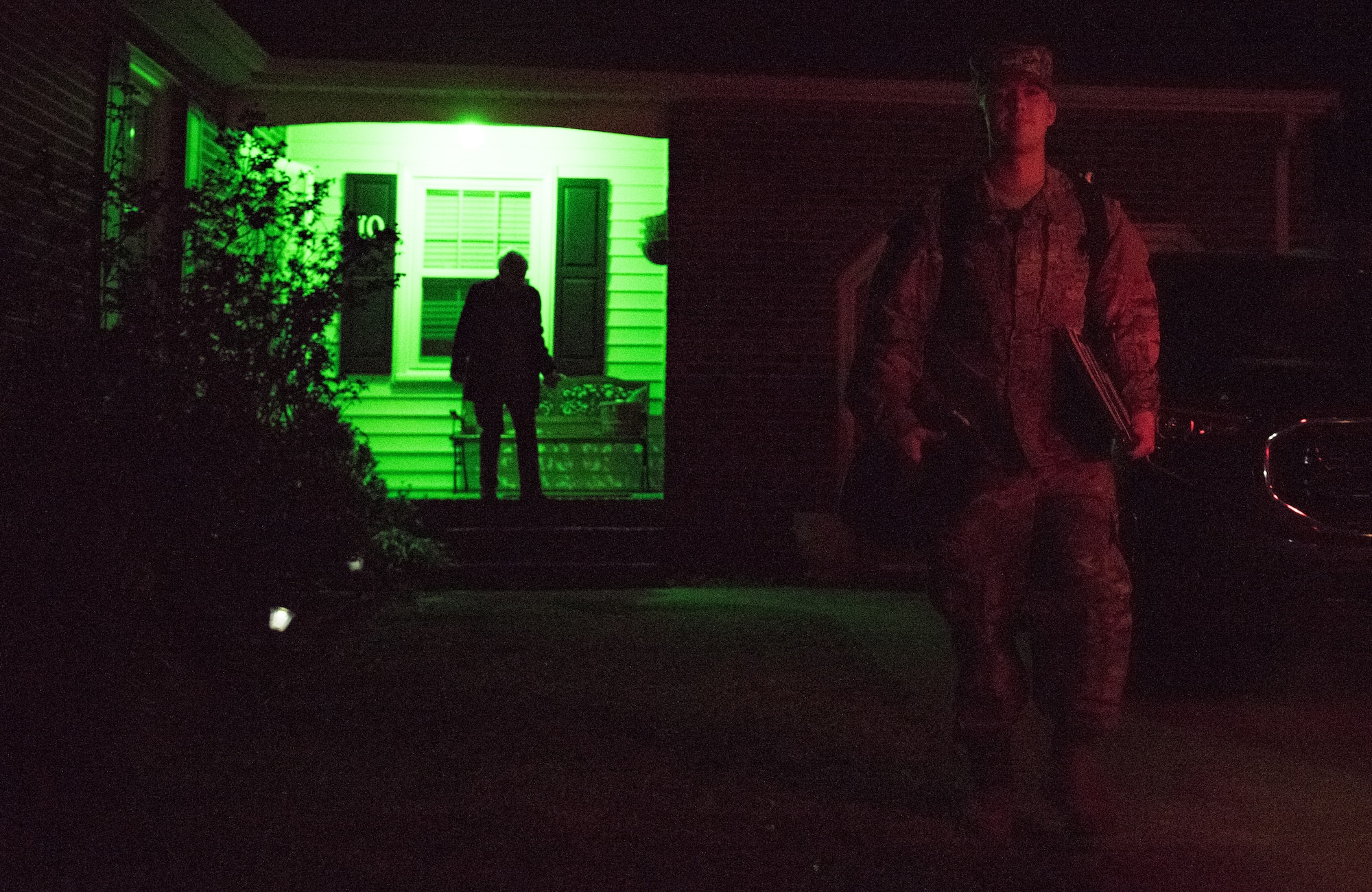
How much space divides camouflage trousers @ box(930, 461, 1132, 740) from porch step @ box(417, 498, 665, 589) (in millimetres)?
6135

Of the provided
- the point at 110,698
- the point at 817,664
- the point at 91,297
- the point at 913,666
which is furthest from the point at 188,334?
the point at 913,666

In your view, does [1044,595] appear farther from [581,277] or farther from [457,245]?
[457,245]

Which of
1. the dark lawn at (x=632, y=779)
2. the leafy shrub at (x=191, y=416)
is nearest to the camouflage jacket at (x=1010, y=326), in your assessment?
the dark lawn at (x=632, y=779)

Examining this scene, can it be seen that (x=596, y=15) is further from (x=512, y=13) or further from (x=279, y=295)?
(x=279, y=295)

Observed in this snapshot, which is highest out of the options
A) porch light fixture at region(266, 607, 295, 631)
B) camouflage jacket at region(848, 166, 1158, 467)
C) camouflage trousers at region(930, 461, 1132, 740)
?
camouflage jacket at region(848, 166, 1158, 467)

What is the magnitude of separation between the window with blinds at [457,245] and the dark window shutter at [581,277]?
0.43m

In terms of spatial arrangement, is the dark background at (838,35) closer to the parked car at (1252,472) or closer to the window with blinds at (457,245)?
the window with blinds at (457,245)

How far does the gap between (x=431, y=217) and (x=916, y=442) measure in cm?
919

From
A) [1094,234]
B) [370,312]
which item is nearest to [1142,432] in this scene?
[1094,234]

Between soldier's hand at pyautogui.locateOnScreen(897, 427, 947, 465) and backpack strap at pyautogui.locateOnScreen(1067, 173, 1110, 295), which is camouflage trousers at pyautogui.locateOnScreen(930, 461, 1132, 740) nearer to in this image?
soldier's hand at pyautogui.locateOnScreen(897, 427, 947, 465)

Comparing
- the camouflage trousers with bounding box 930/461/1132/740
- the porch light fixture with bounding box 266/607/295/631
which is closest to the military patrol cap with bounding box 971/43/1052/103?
the camouflage trousers with bounding box 930/461/1132/740

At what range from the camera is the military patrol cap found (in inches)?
160

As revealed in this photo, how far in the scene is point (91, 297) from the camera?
6.77 m

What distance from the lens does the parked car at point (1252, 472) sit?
5473mm
